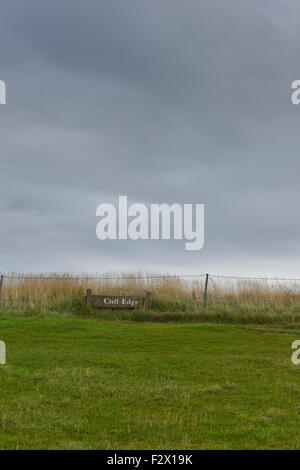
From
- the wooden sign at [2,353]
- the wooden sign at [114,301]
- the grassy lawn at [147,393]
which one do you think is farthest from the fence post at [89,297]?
the wooden sign at [2,353]

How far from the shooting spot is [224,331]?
16188 mm

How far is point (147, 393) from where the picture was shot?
834cm

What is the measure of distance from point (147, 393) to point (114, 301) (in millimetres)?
13058

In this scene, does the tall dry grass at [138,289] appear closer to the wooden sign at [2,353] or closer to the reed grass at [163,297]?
the reed grass at [163,297]

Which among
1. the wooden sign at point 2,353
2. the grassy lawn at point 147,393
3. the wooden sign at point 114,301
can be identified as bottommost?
the grassy lawn at point 147,393

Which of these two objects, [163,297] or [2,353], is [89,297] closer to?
[163,297]

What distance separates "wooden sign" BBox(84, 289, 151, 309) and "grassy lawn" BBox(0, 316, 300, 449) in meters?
6.68

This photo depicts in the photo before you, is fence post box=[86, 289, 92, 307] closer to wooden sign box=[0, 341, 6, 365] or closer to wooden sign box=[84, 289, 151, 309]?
wooden sign box=[84, 289, 151, 309]

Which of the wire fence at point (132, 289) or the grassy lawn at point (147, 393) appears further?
the wire fence at point (132, 289)

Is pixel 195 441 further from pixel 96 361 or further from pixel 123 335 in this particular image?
pixel 123 335

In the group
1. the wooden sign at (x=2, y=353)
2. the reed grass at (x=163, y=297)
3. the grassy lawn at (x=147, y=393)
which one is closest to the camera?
the grassy lawn at (x=147, y=393)

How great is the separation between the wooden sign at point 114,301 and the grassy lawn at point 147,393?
668 centimetres

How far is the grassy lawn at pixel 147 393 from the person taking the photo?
20.7 ft

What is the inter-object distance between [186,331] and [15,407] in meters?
8.79
